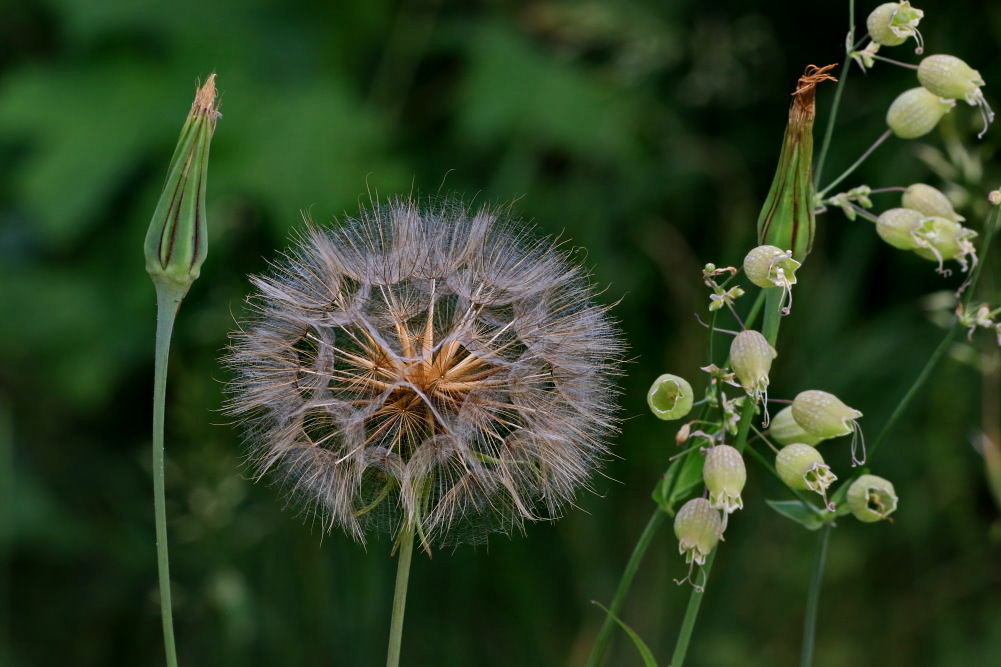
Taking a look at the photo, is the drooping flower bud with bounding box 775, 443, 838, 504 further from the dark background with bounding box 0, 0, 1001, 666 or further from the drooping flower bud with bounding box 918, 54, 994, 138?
the dark background with bounding box 0, 0, 1001, 666

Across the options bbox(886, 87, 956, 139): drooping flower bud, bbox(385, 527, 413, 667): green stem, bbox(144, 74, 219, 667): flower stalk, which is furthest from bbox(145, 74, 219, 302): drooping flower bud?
bbox(886, 87, 956, 139): drooping flower bud

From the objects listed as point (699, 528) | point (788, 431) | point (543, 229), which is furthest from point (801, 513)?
point (543, 229)

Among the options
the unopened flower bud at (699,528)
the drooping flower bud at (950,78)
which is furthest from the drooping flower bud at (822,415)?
the drooping flower bud at (950,78)

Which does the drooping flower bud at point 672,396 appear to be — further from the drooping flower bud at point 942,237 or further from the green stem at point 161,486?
the green stem at point 161,486

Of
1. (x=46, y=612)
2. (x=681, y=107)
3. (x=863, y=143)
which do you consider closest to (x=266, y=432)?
(x=863, y=143)

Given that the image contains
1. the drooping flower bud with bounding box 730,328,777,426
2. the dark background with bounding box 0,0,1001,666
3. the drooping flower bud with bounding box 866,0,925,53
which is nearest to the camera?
the drooping flower bud with bounding box 730,328,777,426

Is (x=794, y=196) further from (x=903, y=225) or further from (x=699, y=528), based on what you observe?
(x=699, y=528)
